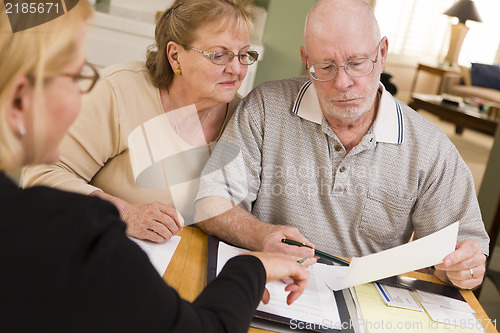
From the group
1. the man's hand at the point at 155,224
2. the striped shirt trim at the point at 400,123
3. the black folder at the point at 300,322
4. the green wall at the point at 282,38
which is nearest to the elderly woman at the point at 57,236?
the black folder at the point at 300,322

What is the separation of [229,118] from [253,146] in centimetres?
18

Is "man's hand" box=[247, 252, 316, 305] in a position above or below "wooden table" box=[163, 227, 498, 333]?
above

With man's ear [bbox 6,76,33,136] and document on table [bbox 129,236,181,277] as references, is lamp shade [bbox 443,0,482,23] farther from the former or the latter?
man's ear [bbox 6,76,33,136]

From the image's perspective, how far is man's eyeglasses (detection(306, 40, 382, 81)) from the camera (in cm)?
153

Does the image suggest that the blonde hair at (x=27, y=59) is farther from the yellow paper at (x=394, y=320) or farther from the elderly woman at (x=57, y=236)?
the yellow paper at (x=394, y=320)

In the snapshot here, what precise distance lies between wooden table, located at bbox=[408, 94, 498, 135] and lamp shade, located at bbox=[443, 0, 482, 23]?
2149mm

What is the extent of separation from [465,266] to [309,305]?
18.2 inches

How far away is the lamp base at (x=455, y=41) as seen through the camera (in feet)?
27.1

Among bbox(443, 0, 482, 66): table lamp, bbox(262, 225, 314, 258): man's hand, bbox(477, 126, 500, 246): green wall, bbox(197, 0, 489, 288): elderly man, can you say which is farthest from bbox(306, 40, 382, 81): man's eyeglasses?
bbox(443, 0, 482, 66): table lamp

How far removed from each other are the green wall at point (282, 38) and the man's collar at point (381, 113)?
1.94 metres

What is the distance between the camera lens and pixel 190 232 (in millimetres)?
1424

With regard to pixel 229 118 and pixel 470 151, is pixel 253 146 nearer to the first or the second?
pixel 229 118

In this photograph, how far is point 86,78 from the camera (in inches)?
30.5

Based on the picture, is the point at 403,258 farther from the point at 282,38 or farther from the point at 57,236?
the point at 282,38
